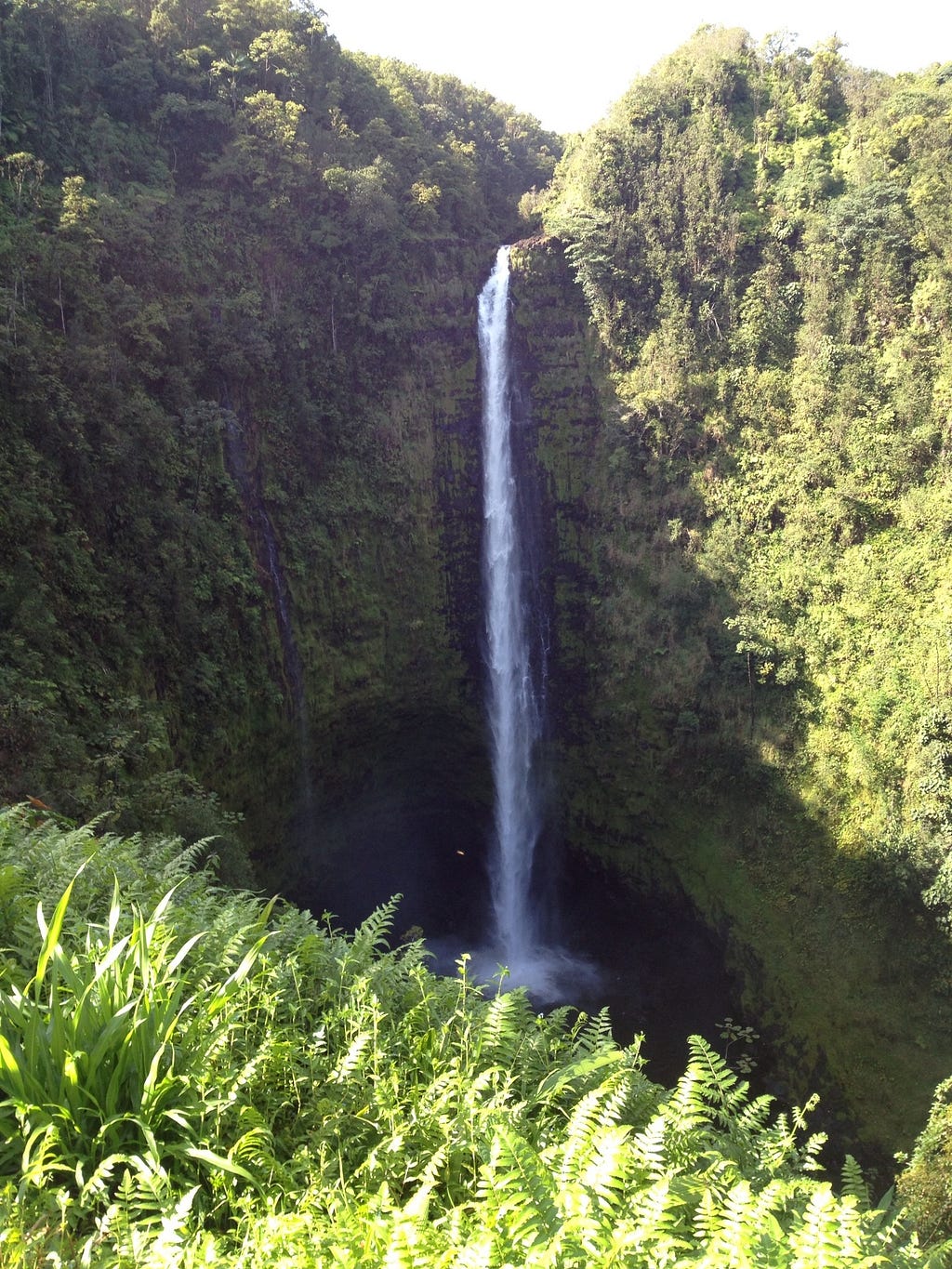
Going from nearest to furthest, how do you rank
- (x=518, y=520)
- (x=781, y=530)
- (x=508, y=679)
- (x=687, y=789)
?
(x=781, y=530)
(x=687, y=789)
(x=508, y=679)
(x=518, y=520)

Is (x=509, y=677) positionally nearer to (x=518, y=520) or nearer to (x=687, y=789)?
(x=518, y=520)

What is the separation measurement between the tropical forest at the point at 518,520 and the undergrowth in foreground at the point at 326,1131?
308cm

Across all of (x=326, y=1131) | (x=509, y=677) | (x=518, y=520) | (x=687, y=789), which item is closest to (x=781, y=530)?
(x=687, y=789)

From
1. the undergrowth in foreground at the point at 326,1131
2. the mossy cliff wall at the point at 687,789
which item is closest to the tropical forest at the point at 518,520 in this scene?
the mossy cliff wall at the point at 687,789

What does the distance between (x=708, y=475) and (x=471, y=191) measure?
11.2 metres

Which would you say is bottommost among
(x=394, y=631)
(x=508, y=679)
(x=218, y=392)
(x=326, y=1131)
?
(x=508, y=679)

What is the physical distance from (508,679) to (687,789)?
5.02 meters

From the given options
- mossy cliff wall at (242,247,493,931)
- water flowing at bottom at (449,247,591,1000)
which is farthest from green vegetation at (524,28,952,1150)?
mossy cliff wall at (242,247,493,931)

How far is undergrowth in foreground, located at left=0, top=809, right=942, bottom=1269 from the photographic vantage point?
1932mm

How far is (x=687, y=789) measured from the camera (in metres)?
16.5

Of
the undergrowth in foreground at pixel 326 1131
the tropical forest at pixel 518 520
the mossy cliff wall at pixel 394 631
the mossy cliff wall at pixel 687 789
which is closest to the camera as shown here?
the undergrowth in foreground at pixel 326 1131

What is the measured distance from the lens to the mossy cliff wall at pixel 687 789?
12.6m

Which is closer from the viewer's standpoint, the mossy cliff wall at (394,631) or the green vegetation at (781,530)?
the green vegetation at (781,530)

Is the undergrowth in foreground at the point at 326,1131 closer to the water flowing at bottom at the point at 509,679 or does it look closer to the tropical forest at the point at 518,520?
the tropical forest at the point at 518,520
